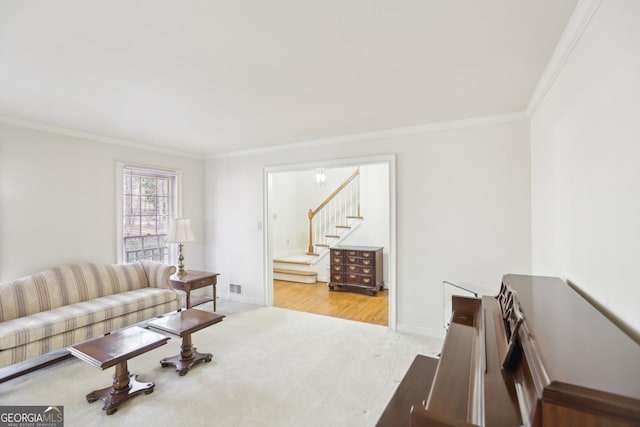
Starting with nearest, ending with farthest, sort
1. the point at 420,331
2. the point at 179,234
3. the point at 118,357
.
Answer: the point at 118,357 < the point at 420,331 < the point at 179,234

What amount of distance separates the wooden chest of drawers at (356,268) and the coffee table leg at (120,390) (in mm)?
3699

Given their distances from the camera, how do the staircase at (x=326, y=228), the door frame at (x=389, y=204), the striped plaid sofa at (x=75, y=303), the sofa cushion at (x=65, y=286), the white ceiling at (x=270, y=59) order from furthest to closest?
the staircase at (x=326, y=228)
the door frame at (x=389, y=204)
the sofa cushion at (x=65, y=286)
the striped plaid sofa at (x=75, y=303)
the white ceiling at (x=270, y=59)

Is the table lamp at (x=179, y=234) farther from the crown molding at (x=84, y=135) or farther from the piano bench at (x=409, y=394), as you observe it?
the piano bench at (x=409, y=394)

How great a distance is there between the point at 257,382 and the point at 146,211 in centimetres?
316

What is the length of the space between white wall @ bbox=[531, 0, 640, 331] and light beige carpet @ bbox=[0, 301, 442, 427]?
164cm

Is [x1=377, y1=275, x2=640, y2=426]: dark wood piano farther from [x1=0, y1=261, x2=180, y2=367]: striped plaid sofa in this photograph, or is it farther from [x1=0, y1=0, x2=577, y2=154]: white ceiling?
[x1=0, y1=261, x2=180, y2=367]: striped plaid sofa

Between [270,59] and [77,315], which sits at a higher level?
[270,59]

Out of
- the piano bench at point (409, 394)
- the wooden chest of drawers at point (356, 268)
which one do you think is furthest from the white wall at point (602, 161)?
the wooden chest of drawers at point (356, 268)

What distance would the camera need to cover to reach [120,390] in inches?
90.4

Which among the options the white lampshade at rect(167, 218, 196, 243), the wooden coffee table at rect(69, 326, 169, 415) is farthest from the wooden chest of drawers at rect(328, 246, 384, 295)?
the wooden coffee table at rect(69, 326, 169, 415)

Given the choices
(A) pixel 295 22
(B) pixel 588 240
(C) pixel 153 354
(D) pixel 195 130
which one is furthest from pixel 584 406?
(D) pixel 195 130

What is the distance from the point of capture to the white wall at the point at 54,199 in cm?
308

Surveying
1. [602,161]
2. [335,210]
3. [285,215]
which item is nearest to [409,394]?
[602,161]

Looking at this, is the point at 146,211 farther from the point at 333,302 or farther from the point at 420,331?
the point at 420,331
